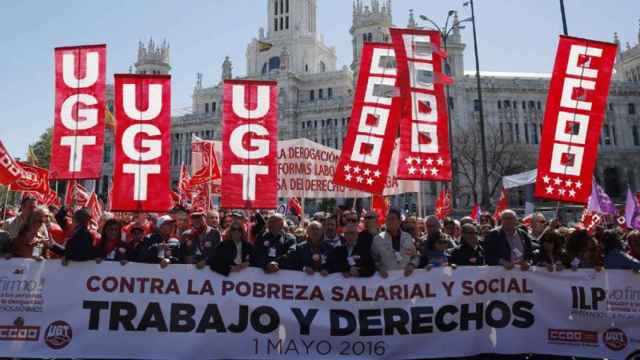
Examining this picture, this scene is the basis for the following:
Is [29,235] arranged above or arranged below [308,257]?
above

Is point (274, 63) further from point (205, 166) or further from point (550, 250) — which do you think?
point (550, 250)

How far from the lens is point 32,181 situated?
15.2 metres

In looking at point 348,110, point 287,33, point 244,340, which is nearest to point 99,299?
point 244,340

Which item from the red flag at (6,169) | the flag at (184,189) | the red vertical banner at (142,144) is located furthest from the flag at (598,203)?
the red flag at (6,169)

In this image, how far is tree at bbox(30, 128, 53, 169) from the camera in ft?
225

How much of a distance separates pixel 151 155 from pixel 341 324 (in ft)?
14.9

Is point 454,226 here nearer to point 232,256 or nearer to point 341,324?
point 341,324

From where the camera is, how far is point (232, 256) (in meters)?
6.74

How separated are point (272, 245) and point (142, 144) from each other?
10.8ft

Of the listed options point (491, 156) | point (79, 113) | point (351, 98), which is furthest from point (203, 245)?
point (351, 98)

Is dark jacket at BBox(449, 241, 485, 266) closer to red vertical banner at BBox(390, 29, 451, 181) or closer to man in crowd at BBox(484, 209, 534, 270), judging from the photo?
man in crowd at BBox(484, 209, 534, 270)

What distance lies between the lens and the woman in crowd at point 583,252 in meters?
6.80

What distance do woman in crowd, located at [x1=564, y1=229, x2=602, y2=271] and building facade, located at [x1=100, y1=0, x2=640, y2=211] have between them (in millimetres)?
37837

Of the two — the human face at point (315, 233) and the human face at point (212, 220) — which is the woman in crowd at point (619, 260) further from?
the human face at point (212, 220)
